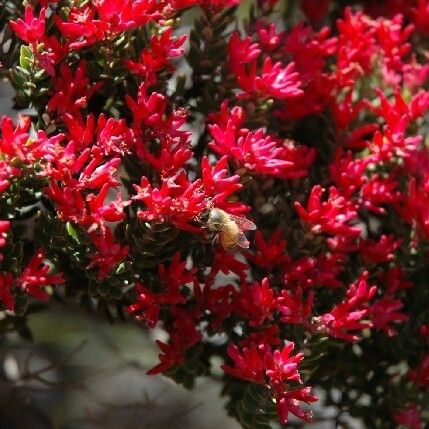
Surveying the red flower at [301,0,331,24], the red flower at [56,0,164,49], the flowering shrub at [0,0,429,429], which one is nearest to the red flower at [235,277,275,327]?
the flowering shrub at [0,0,429,429]

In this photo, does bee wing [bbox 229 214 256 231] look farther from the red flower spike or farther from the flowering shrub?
the red flower spike

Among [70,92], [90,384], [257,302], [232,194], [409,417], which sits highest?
[70,92]

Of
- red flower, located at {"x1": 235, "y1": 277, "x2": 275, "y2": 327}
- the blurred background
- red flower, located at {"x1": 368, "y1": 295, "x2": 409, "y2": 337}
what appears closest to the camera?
red flower, located at {"x1": 235, "y1": 277, "x2": 275, "y2": 327}

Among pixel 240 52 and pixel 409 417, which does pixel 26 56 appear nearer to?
pixel 240 52

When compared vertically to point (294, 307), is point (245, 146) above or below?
above

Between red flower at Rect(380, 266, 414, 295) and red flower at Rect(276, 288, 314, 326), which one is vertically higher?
red flower at Rect(276, 288, 314, 326)

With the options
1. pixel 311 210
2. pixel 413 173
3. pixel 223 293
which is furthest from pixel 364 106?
pixel 223 293

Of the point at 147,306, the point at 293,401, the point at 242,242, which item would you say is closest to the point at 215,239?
the point at 242,242

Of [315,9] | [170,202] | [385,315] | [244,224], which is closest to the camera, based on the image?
[170,202]

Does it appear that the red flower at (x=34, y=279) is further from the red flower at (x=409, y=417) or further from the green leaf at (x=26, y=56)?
the red flower at (x=409, y=417)

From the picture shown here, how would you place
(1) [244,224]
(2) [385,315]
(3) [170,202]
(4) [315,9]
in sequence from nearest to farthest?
(3) [170,202], (1) [244,224], (2) [385,315], (4) [315,9]
